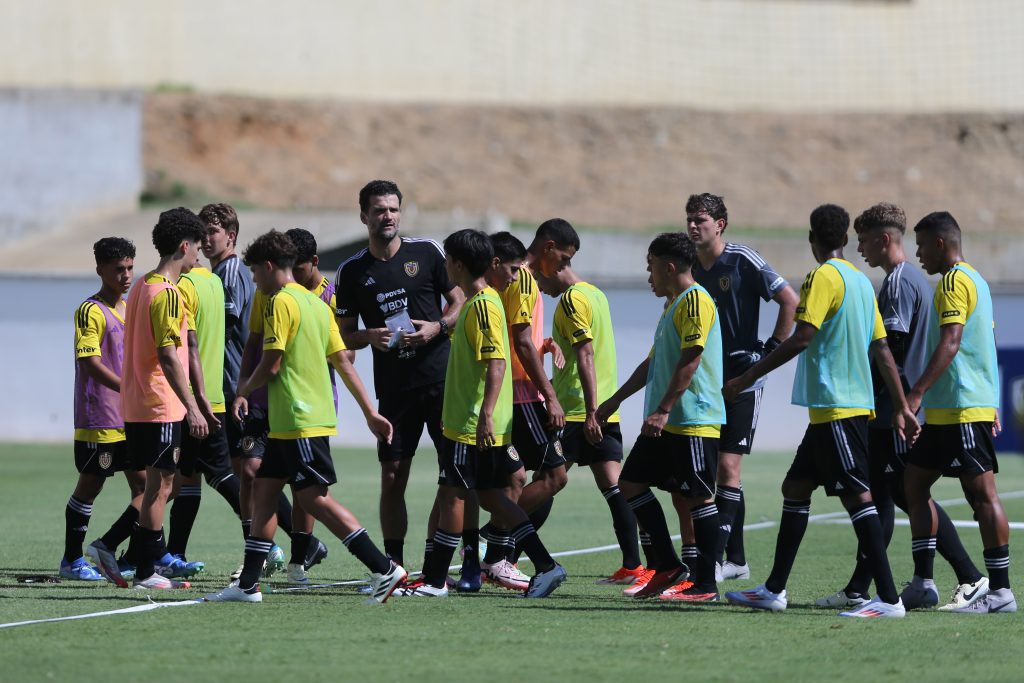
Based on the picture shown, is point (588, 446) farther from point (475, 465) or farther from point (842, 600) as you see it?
point (842, 600)

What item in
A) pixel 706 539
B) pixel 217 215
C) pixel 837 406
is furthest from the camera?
pixel 217 215

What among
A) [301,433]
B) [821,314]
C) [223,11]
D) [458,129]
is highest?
[223,11]

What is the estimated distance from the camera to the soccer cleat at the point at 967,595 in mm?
8227

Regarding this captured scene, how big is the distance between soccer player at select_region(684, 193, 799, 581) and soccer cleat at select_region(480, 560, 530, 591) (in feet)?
4.38

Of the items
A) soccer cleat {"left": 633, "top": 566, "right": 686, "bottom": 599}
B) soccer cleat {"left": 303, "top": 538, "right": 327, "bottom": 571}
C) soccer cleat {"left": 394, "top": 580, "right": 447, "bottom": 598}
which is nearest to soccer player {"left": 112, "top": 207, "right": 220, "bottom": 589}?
soccer cleat {"left": 303, "top": 538, "right": 327, "bottom": 571}

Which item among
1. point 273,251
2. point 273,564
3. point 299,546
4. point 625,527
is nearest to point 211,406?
point 299,546

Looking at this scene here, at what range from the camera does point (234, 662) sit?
A: 652cm

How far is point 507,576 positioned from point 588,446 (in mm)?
1000

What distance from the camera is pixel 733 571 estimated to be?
32.1 feet

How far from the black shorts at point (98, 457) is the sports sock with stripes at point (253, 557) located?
5.86 feet

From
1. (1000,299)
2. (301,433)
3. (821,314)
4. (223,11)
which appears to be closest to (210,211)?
(301,433)

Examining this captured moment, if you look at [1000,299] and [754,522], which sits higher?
[1000,299]

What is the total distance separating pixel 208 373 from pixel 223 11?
39.5 m

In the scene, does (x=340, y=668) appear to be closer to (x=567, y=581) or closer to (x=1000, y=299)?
(x=567, y=581)
